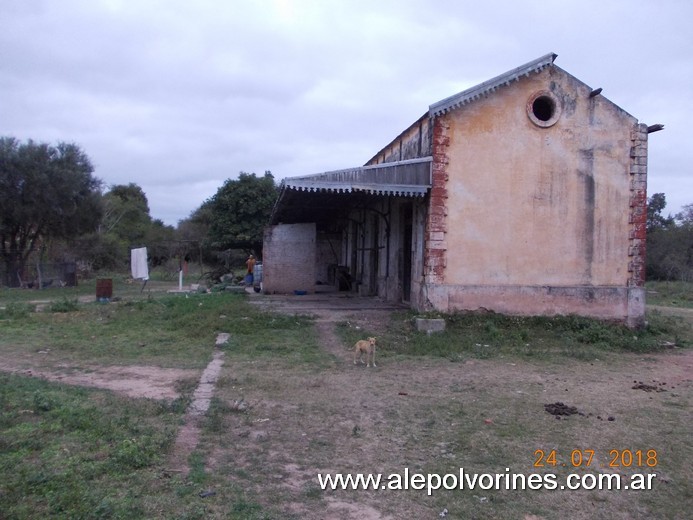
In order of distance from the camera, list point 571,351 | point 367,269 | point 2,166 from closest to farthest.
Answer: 1. point 571,351
2. point 367,269
3. point 2,166

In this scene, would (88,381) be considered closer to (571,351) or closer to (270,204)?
(571,351)

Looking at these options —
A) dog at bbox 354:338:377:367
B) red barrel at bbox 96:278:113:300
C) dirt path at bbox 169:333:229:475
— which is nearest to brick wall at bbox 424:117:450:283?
dog at bbox 354:338:377:367

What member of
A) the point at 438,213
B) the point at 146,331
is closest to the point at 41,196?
the point at 146,331

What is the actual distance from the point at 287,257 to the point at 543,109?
30.1 feet

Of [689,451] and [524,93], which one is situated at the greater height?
[524,93]

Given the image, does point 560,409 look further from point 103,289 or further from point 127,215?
point 127,215

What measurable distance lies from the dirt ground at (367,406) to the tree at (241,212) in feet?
84.2

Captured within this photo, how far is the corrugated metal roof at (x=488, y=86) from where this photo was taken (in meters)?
12.6

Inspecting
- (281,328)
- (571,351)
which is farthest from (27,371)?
(571,351)

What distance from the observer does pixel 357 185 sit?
40.9 ft

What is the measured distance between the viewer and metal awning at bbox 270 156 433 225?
12594 mm

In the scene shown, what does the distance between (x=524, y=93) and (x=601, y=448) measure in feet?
31.6

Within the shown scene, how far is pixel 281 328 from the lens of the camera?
1242cm

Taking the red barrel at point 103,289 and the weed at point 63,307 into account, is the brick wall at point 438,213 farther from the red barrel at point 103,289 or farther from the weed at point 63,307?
the red barrel at point 103,289
